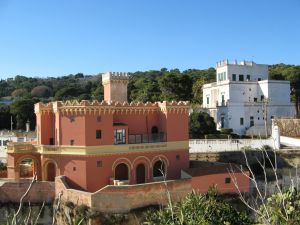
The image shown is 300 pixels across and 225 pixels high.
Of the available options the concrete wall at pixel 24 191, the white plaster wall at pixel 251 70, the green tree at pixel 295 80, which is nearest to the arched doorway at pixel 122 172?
the concrete wall at pixel 24 191

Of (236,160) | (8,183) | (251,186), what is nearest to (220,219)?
(251,186)

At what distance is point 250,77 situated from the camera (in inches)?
1822

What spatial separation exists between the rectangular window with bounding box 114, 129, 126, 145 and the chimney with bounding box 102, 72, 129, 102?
430cm

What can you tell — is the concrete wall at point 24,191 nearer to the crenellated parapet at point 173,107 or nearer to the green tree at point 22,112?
the crenellated parapet at point 173,107

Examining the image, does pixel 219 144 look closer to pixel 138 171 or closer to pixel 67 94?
pixel 138 171

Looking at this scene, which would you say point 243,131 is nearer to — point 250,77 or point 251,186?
point 250,77

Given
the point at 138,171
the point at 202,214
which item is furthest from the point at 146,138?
the point at 202,214

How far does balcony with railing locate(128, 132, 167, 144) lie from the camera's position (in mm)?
26812

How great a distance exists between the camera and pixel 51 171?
26.9m

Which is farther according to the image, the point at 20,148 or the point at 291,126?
the point at 291,126

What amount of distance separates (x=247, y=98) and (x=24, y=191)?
27724 millimetres

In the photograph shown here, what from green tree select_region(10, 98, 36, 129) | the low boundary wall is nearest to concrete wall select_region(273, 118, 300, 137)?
the low boundary wall

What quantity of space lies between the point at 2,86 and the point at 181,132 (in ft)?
368

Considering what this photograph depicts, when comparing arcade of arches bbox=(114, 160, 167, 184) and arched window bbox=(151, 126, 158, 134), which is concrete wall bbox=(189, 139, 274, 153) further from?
arcade of arches bbox=(114, 160, 167, 184)
